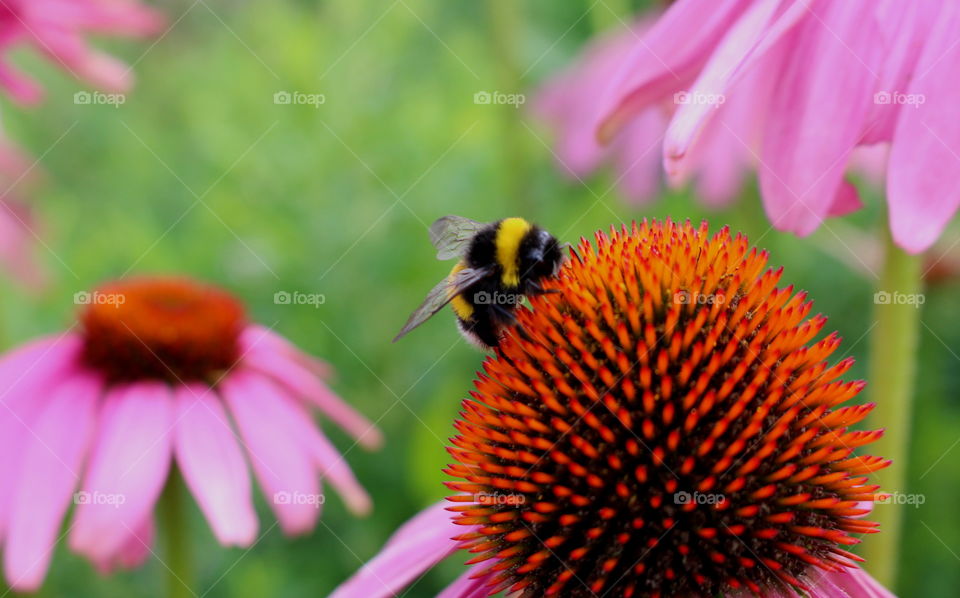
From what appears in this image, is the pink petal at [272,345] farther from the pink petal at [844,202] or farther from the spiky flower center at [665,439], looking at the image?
the pink petal at [844,202]

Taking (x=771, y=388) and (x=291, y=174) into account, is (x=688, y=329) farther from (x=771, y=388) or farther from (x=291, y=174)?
(x=291, y=174)

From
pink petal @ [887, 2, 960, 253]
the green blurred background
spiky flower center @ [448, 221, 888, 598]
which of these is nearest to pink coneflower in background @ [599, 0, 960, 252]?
pink petal @ [887, 2, 960, 253]

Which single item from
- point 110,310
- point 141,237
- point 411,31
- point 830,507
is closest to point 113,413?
point 110,310

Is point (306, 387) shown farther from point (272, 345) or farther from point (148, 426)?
point (148, 426)

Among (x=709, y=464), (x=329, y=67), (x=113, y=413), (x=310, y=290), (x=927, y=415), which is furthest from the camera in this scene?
(x=329, y=67)

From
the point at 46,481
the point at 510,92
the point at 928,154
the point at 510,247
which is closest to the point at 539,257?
the point at 510,247

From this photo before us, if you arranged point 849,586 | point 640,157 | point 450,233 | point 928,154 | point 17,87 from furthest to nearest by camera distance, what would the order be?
point 640,157
point 17,87
point 450,233
point 849,586
point 928,154
